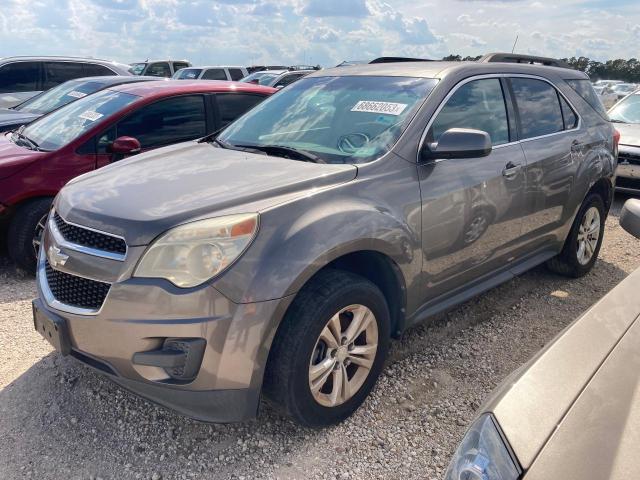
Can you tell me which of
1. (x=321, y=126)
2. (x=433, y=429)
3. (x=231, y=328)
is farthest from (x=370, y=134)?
(x=433, y=429)

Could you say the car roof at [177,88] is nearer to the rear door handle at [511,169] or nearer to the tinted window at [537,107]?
the tinted window at [537,107]

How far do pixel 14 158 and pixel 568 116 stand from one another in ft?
14.3

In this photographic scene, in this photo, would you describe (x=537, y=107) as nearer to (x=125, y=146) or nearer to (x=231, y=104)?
(x=231, y=104)

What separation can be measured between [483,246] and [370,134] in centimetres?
102

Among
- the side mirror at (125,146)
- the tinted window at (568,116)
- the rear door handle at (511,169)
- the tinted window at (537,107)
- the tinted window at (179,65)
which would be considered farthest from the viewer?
the tinted window at (179,65)

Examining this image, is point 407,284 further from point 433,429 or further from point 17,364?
point 17,364

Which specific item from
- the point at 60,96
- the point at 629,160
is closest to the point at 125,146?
the point at 60,96

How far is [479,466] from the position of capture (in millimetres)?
1313

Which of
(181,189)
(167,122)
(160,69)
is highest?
(181,189)

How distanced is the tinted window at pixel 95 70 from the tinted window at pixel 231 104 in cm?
510

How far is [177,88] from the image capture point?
5.06 metres

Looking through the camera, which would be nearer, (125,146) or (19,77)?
(125,146)

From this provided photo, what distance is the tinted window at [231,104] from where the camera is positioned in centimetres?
534

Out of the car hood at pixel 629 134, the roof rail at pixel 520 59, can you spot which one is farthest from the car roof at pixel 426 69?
the car hood at pixel 629 134
